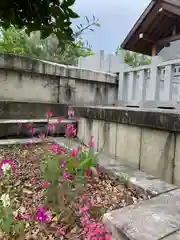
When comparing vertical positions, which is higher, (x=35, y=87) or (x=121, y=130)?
(x=35, y=87)

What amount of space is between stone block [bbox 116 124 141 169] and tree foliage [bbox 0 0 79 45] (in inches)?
49.2

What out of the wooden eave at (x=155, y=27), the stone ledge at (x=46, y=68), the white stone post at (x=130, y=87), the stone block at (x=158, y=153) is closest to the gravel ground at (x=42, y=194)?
the stone block at (x=158, y=153)

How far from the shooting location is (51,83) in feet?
10.6

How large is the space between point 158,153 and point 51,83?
2.23 m

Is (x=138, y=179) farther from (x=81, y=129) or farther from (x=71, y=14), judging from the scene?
(x=81, y=129)

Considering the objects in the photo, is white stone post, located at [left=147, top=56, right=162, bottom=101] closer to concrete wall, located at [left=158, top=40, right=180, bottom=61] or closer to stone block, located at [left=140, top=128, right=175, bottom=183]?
stone block, located at [left=140, top=128, right=175, bottom=183]

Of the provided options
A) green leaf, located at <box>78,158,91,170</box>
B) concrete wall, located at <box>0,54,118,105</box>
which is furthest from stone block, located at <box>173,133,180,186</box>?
concrete wall, located at <box>0,54,118,105</box>

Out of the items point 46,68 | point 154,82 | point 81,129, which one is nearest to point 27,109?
point 46,68

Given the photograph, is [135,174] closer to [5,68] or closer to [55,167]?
[55,167]

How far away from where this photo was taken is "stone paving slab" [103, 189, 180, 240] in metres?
0.79

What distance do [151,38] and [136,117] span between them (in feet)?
18.2

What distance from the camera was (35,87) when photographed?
310cm

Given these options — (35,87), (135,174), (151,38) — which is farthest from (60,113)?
(151,38)

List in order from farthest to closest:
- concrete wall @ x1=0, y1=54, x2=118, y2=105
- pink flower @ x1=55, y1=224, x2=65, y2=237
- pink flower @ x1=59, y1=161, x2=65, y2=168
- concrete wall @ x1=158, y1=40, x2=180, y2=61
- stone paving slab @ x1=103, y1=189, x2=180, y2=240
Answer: concrete wall @ x1=158, y1=40, x2=180, y2=61 → concrete wall @ x1=0, y1=54, x2=118, y2=105 → pink flower @ x1=59, y1=161, x2=65, y2=168 → pink flower @ x1=55, y1=224, x2=65, y2=237 → stone paving slab @ x1=103, y1=189, x2=180, y2=240
